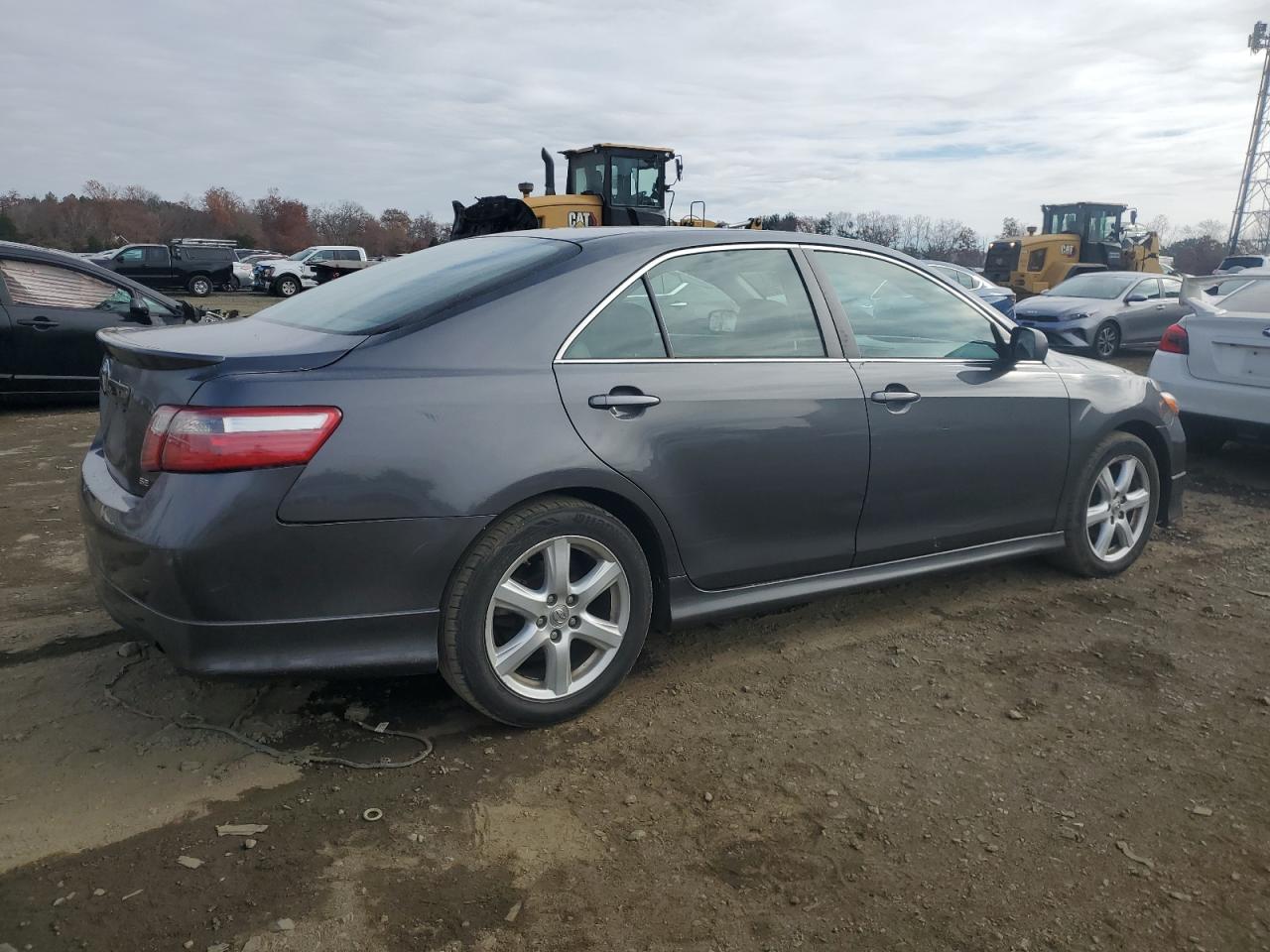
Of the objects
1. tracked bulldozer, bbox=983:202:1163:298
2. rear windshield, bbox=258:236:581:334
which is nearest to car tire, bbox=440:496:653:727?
rear windshield, bbox=258:236:581:334

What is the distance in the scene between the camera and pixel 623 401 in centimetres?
305

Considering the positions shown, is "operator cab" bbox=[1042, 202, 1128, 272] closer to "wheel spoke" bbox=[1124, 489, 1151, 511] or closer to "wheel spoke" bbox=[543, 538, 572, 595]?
"wheel spoke" bbox=[1124, 489, 1151, 511]

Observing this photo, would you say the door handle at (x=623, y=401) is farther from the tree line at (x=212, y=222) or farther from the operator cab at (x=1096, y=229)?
the tree line at (x=212, y=222)

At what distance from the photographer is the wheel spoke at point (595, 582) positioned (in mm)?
3041

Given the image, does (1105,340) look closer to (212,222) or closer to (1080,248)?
(1080,248)

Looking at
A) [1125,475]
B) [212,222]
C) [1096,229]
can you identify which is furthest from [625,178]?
[212,222]

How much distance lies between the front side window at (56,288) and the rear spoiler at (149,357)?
19.8 ft

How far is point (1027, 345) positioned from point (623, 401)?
2.00 metres

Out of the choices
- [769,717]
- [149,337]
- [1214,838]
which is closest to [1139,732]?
[1214,838]

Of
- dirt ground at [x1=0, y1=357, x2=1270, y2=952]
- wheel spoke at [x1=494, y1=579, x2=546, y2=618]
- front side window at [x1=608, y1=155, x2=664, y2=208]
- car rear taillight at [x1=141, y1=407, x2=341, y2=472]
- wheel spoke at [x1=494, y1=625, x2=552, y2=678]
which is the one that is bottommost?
dirt ground at [x1=0, y1=357, x2=1270, y2=952]

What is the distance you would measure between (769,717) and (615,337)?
1.35 meters

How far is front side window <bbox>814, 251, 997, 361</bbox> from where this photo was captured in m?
3.76

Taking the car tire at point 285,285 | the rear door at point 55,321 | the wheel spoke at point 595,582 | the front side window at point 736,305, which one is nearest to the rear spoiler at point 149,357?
the wheel spoke at point 595,582

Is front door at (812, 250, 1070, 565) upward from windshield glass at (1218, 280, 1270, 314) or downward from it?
downward
